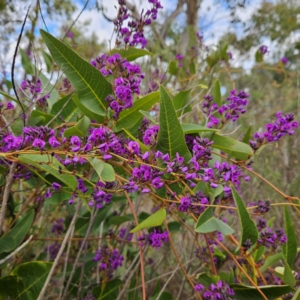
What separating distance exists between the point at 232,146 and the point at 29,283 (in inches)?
29.8

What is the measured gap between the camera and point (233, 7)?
10.5 feet

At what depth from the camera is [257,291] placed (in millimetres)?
969

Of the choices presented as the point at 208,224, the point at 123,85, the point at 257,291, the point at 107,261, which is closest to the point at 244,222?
the point at 208,224

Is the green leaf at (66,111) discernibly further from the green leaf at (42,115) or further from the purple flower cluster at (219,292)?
the purple flower cluster at (219,292)

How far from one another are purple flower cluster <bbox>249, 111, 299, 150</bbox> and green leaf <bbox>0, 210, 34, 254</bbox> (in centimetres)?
81

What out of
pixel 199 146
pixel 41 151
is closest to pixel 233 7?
pixel 199 146

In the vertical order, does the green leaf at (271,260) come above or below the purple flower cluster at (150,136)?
below

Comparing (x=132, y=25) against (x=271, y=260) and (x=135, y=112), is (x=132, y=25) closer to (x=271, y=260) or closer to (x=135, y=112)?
(x=135, y=112)

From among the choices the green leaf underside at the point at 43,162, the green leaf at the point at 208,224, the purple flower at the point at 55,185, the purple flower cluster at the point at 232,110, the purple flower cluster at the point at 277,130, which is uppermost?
the purple flower cluster at the point at 232,110

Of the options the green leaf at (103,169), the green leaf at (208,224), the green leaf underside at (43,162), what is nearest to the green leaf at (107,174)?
the green leaf at (103,169)

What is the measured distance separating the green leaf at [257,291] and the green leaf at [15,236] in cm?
70

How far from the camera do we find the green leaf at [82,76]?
0.83m

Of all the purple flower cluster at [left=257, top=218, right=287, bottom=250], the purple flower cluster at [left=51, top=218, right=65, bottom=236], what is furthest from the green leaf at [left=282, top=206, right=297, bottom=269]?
the purple flower cluster at [left=51, top=218, right=65, bottom=236]

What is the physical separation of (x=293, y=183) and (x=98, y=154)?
1.93 meters
